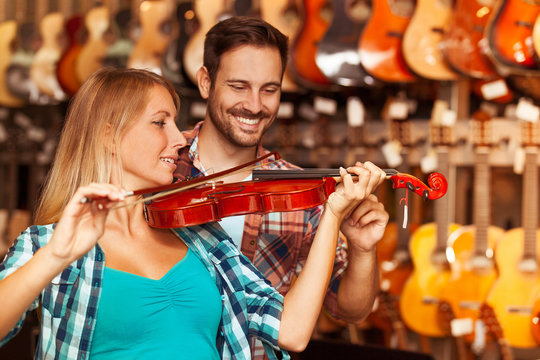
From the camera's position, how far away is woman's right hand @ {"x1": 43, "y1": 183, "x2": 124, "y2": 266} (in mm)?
1352

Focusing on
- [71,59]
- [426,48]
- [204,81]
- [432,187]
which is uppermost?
[71,59]

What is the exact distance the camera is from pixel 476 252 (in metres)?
3.33

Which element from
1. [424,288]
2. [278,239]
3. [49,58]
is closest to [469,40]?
[424,288]

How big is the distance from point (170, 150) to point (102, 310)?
1.41ft

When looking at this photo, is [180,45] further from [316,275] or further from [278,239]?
[316,275]

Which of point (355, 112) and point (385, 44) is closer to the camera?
point (385, 44)

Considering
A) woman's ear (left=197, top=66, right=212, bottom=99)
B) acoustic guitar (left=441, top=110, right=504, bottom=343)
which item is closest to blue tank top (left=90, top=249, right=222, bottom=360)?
woman's ear (left=197, top=66, right=212, bottom=99)

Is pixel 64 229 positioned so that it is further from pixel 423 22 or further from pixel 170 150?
pixel 423 22

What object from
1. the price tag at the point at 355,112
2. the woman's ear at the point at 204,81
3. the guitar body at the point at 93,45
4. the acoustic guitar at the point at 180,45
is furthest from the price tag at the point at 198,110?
the woman's ear at the point at 204,81

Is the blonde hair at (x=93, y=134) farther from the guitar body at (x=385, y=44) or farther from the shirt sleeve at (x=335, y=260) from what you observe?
the guitar body at (x=385, y=44)

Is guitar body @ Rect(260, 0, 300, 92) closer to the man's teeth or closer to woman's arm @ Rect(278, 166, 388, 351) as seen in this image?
the man's teeth

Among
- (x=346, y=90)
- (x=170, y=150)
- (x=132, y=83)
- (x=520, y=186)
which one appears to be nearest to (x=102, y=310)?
(x=170, y=150)

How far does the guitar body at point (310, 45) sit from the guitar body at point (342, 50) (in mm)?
69

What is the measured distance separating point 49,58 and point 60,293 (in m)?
3.36
